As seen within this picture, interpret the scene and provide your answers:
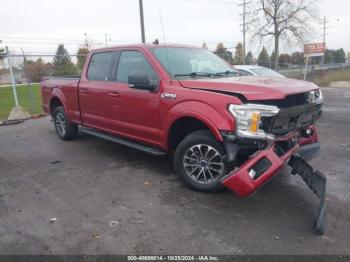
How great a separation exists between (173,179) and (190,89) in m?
1.36

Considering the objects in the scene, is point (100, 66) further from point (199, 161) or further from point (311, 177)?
point (311, 177)

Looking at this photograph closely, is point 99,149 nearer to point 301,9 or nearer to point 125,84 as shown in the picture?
point 125,84

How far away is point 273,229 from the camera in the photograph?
3457mm

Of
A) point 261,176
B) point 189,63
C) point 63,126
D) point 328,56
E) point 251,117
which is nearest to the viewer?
point 261,176

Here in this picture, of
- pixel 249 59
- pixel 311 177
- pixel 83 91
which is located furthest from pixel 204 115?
pixel 249 59

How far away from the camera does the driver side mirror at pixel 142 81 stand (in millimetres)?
4570

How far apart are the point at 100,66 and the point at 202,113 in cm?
266

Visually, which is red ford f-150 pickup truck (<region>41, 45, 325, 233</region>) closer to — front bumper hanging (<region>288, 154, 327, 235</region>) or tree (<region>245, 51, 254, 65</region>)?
front bumper hanging (<region>288, 154, 327, 235</region>)

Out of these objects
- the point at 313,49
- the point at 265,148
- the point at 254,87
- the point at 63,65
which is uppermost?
the point at 313,49

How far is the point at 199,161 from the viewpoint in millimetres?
4293

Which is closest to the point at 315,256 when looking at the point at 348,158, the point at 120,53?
the point at 348,158

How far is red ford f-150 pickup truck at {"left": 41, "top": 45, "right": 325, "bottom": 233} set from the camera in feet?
12.2

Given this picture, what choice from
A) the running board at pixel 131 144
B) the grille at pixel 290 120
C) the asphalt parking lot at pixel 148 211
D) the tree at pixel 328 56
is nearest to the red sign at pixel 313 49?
the asphalt parking lot at pixel 148 211

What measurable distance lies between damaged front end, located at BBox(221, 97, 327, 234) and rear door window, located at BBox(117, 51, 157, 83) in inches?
62.5
